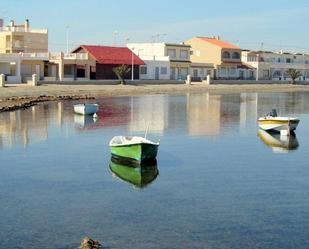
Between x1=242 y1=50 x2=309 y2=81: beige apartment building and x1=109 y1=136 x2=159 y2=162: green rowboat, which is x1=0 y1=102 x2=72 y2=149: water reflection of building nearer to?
x1=109 y1=136 x2=159 y2=162: green rowboat

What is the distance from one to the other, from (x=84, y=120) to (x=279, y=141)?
1751 centimetres

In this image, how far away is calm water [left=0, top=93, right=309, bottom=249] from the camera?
A: 625 inches

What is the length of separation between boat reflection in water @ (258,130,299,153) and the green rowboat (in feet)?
28.5

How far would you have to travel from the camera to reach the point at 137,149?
25516mm

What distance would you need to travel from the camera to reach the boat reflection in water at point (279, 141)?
32.5 metres

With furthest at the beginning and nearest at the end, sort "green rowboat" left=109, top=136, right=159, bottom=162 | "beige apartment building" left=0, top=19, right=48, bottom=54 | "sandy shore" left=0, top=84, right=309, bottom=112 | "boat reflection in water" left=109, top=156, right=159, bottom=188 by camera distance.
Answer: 1. "beige apartment building" left=0, top=19, right=48, bottom=54
2. "sandy shore" left=0, top=84, right=309, bottom=112
3. "green rowboat" left=109, top=136, right=159, bottom=162
4. "boat reflection in water" left=109, top=156, right=159, bottom=188

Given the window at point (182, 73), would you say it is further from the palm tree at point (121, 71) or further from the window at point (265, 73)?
the window at point (265, 73)

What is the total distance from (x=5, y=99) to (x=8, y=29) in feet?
114

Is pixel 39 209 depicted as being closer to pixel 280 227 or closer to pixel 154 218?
pixel 154 218

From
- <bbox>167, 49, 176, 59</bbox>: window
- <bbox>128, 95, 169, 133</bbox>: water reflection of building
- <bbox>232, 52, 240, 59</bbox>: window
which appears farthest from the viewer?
<bbox>232, 52, 240, 59</bbox>: window

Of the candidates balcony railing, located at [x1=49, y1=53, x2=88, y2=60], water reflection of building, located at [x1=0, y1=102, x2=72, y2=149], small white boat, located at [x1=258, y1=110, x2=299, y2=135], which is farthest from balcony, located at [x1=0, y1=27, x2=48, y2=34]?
small white boat, located at [x1=258, y1=110, x2=299, y2=135]

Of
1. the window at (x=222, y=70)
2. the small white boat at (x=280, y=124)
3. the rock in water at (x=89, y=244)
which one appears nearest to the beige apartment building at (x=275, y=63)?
the window at (x=222, y=70)

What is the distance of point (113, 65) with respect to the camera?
92.2 m

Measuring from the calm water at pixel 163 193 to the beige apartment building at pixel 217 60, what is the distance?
77.8 metres
